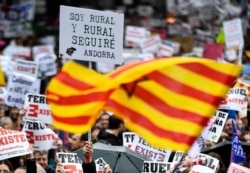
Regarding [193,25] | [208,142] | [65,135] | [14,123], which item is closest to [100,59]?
[208,142]

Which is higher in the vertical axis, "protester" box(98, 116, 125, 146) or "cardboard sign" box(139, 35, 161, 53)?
"cardboard sign" box(139, 35, 161, 53)

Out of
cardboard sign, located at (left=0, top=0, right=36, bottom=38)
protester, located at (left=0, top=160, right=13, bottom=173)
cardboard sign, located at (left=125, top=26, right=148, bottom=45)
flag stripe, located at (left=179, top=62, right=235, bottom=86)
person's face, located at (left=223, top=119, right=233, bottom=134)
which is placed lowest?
protester, located at (left=0, top=160, right=13, bottom=173)

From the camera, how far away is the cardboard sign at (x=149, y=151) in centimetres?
1162

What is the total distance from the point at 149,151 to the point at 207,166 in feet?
3.96

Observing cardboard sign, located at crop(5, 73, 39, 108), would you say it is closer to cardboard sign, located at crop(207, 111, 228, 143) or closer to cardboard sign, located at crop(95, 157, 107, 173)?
cardboard sign, located at crop(207, 111, 228, 143)

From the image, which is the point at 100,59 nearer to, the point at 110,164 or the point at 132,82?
the point at 110,164

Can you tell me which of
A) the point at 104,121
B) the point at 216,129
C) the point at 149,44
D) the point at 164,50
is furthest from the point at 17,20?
the point at 216,129

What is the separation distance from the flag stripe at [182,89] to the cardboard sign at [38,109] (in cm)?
485

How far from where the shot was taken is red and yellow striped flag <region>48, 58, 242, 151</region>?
8.28 meters

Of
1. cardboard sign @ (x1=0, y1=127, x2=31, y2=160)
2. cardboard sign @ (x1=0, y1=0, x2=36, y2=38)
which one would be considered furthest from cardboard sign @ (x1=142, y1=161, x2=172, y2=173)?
cardboard sign @ (x1=0, y1=0, x2=36, y2=38)

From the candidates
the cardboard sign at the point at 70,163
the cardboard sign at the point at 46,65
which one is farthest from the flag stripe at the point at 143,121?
the cardboard sign at the point at 46,65

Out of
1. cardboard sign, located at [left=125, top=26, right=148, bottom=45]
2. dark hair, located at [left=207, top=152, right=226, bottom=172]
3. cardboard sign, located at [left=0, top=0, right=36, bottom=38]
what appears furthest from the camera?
cardboard sign, located at [left=0, top=0, right=36, bottom=38]

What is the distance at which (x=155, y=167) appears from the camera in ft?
34.5

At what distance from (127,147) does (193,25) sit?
71.1 feet
